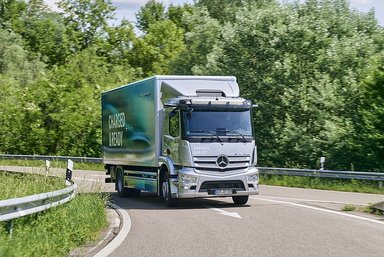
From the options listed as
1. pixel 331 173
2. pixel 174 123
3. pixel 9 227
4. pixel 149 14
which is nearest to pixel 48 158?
pixel 331 173

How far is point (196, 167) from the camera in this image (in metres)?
16.8

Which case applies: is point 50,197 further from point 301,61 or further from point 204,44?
point 204,44

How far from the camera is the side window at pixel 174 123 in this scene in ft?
56.0

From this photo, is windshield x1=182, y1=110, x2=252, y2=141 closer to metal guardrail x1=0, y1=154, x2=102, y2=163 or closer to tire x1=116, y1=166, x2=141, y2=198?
tire x1=116, y1=166, x2=141, y2=198

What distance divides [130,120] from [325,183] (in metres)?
7.98

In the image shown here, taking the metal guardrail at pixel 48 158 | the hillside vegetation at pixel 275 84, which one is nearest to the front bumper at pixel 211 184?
the hillside vegetation at pixel 275 84

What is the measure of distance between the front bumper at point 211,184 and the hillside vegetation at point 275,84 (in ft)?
37.3

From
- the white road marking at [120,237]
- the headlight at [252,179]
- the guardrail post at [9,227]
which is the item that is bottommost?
the white road marking at [120,237]

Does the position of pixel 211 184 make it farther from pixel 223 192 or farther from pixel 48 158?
pixel 48 158

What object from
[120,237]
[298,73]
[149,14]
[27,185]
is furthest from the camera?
[149,14]

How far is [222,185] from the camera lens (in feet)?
55.6

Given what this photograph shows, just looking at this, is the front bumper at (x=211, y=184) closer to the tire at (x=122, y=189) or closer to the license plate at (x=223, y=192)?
the license plate at (x=223, y=192)

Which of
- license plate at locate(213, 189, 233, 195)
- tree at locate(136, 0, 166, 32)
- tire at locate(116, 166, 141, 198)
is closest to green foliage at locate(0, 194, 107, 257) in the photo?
license plate at locate(213, 189, 233, 195)

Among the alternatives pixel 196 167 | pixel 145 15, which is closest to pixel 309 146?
pixel 196 167
